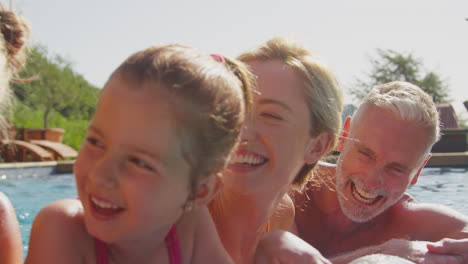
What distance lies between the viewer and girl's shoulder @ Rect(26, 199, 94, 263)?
6.38 feet

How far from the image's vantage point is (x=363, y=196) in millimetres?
3713

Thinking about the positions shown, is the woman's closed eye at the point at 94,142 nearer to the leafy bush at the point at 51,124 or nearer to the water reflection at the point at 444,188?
the water reflection at the point at 444,188

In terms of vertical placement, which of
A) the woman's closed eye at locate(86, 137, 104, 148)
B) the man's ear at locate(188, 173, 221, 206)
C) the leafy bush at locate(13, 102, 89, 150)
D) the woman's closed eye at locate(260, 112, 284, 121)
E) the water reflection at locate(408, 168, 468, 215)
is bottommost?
the leafy bush at locate(13, 102, 89, 150)

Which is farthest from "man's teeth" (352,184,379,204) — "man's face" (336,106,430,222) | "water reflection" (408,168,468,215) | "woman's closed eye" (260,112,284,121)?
Answer: "water reflection" (408,168,468,215)

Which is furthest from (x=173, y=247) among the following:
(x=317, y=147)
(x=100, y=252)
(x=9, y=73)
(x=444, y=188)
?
(x=444, y=188)

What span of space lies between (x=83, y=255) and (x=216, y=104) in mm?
735

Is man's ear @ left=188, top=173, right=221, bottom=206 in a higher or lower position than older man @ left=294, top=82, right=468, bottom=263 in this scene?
higher

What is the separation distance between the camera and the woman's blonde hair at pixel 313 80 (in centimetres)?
284

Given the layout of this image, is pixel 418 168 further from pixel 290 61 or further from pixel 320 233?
pixel 290 61

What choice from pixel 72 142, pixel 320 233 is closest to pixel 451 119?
pixel 72 142

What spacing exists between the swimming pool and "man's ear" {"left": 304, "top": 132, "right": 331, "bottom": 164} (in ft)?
17.9

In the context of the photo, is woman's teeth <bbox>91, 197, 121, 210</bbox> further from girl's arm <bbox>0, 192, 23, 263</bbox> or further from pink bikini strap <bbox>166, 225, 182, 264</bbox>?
girl's arm <bbox>0, 192, 23, 263</bbox>

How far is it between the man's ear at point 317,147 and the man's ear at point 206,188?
0.94 m

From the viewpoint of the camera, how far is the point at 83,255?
2.02 m
